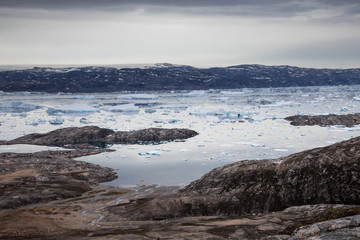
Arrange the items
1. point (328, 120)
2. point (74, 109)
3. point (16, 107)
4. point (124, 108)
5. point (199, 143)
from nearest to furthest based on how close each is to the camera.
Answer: point (199, 143) → point (328, 120) → point (74, 109) → point (124, 108) → point (16, 107)

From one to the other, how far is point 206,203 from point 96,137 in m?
28.8

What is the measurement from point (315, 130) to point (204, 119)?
21.6 m

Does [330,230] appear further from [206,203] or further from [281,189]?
[206,203]

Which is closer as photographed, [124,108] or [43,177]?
[43,177]

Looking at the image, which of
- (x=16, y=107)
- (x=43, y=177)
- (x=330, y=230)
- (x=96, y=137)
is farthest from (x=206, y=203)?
(x=16, y=107)

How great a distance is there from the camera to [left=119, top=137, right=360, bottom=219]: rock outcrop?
2206 cm

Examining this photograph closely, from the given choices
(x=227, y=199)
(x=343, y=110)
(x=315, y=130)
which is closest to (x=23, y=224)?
(x=227, y=199)

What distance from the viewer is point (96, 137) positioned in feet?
164

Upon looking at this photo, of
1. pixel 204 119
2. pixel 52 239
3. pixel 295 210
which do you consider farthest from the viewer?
pixel 204 119

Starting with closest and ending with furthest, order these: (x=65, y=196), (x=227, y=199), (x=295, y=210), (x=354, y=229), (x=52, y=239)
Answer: (x=354, y=229), (x=52, y=239), (x=295, y=210), (x=227, y=199), (x=65, y=196)

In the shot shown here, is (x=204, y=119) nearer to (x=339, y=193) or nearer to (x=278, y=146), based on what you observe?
(x=278, y=146)

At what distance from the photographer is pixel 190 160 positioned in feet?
123

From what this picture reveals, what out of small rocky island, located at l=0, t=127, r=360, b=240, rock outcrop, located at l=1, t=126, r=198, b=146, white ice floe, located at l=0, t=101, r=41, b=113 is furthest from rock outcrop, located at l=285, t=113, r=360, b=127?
white ice floe, located at l=0, t=101, r=41, b=113

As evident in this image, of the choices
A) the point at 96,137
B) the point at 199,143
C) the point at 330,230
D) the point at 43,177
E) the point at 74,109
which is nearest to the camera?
the point at 330,230
